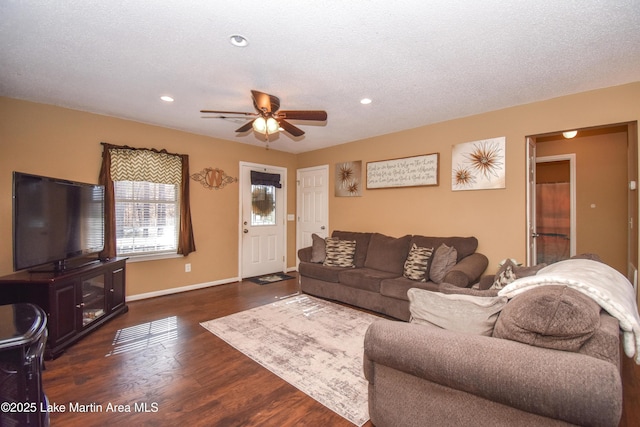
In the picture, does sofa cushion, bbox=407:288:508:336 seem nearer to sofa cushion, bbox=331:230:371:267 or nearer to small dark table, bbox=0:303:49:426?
small dark table, bbox=0:303:49:426

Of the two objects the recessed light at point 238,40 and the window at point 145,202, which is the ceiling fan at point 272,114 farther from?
the window at point 145,202

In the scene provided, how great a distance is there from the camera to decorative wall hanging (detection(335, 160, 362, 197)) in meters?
4.97

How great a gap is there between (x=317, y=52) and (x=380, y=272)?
8.76ft

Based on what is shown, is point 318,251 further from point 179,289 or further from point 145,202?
point 145,202

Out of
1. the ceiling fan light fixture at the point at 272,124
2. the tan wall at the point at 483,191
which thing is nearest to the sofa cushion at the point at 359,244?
the tan wall at the point at 483,191

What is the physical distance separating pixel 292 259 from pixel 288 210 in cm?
101

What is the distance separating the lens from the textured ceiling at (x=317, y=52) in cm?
179

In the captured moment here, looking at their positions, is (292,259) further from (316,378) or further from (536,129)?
(536,129)

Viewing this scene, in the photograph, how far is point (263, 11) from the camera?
1779 mm

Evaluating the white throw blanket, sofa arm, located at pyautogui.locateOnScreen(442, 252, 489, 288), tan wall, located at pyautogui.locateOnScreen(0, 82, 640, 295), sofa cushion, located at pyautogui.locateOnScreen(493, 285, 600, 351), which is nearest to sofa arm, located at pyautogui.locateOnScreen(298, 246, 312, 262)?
tan wall, located at pyautogui.locateOnScreen(0, 82, 640, 295)

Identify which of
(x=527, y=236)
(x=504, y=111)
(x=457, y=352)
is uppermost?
(x=504, y=111)

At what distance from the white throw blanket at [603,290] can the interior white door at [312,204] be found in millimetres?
4091

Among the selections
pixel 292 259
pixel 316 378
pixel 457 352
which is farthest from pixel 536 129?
pixel 292 259

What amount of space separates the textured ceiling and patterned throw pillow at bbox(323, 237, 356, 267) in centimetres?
189
